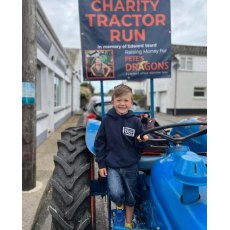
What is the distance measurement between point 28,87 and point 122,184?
2075 mm

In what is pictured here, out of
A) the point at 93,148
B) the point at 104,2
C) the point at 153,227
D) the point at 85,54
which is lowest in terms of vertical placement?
the point at 153,227

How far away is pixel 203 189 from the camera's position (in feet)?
4.67

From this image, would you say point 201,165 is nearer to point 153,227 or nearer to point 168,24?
point 153,227

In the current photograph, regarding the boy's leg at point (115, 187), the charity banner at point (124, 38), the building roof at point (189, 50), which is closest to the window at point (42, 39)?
Result: the charity banner at point (124, 38)

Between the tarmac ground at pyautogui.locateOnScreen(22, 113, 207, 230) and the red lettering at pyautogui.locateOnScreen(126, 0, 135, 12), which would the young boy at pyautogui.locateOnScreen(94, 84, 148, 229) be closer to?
the tarmac ground at pyautogui.locateOnScreen(22, 113, 207, 230)

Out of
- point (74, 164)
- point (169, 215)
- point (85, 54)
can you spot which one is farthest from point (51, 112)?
point (169, 215)

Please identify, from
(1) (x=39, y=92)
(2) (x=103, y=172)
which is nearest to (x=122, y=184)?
(2) (x=103, y=172)

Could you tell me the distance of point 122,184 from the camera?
2.09 m

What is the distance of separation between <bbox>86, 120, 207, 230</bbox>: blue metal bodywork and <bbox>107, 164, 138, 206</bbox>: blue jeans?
158mm

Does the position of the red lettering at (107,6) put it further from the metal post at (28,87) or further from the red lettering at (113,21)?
the metal post at (28,87)

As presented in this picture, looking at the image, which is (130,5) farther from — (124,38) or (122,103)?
(122,103)

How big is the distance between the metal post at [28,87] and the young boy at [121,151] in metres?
1.74

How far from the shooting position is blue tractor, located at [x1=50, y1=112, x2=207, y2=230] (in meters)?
1.25

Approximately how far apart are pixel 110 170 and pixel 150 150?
44 cm
